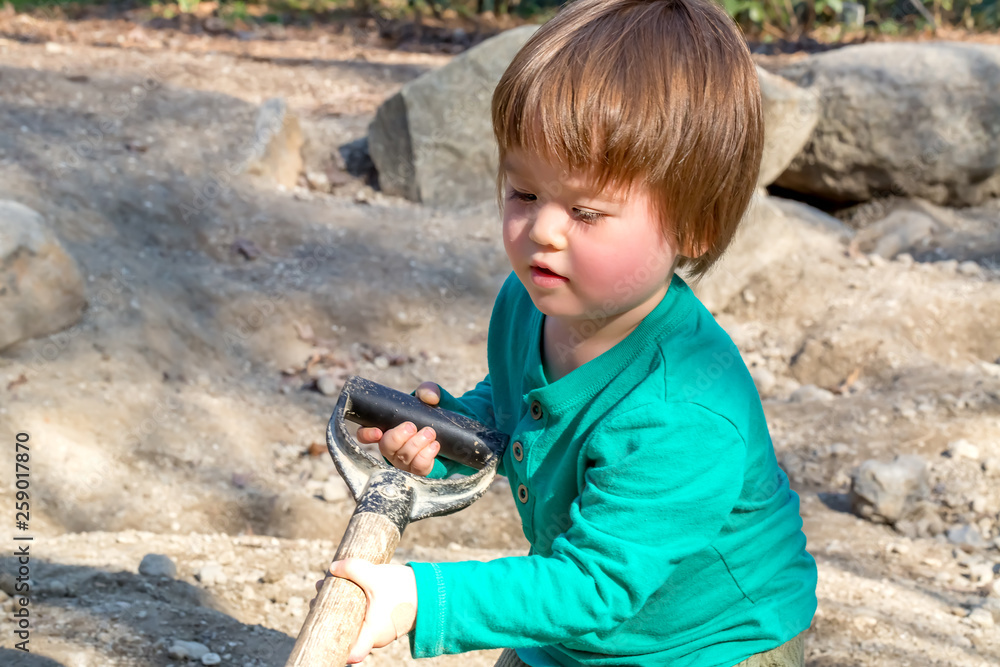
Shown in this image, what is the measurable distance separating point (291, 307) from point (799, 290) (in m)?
2.90

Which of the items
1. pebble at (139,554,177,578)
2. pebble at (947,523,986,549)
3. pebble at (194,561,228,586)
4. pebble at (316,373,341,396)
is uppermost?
pebble at (947,523,986,549)

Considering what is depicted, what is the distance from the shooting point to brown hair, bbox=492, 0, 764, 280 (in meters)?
1.31

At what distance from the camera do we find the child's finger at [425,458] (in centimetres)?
158

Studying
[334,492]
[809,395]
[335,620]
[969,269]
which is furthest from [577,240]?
[969,269]

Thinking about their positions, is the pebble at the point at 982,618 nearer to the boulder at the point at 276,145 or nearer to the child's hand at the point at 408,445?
the child's hand at the point at 408,445

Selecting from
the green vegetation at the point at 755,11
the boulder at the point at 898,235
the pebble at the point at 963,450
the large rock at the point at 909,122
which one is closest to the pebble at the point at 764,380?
the pebble at the point at 963,450

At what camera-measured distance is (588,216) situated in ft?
4.40

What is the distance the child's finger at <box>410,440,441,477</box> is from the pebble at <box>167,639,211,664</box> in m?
0.92

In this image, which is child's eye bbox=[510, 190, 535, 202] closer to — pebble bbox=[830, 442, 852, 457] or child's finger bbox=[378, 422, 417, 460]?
child's finger bbox=[378, 422, 417, 460]

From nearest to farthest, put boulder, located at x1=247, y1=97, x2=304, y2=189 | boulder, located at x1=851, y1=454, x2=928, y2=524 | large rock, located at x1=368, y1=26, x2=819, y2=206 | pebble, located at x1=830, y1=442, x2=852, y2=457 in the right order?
boulder, located at x1=851, y1=454, x2=928, y2=524
pebble, located at x1=830, y1=442, x2=852, y2=457
boulder, located at x1=247, y1=97, x2=304, y2=189
large rock, located at x1=368, y1=26, x2=819, y2=206

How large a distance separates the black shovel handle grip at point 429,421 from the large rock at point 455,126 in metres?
4.30

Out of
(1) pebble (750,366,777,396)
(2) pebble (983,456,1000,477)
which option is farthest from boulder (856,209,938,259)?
(2) pebble (983,456,1000,477)

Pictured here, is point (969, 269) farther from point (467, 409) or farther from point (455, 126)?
point (467, 409)

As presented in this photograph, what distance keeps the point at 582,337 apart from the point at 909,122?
5486mm
